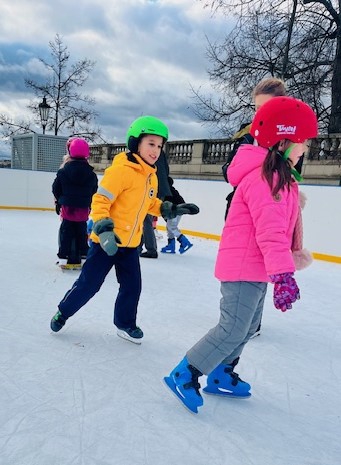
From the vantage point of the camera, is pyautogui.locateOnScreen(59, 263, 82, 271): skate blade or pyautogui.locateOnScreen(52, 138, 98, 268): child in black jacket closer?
pyautogui.locateOnScreen(52, 138, 98, 268): child in black jacket

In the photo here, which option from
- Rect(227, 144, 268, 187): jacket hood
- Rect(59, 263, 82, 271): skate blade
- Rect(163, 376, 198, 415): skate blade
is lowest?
Rect(59, 263, 82, 271): skate blade

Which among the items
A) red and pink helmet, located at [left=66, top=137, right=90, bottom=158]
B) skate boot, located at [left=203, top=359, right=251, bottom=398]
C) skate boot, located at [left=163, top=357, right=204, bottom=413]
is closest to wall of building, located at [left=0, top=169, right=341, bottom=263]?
red and pink helmet, located at [left=66, top=137, right=90, bottom=158]

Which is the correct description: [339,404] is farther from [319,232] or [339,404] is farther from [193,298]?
[319,232]

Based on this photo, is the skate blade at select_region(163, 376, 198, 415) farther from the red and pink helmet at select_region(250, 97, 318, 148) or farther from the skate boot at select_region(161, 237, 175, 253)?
the skate boot at select_region(161, 237, 175, 253)

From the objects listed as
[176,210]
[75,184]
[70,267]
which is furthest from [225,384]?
[75,184]

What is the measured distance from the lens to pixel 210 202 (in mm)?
7453

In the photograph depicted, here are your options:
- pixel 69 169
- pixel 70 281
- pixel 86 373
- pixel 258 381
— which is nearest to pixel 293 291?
pixel 258 381

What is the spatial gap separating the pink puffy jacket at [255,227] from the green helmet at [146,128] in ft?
1.81

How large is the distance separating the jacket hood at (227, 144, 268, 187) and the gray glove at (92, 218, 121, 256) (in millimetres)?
577

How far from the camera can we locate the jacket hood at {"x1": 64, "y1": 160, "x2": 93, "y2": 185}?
3.66 m

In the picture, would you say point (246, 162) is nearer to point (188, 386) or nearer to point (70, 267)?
point (188, 386)

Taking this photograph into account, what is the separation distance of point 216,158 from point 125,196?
9.83m

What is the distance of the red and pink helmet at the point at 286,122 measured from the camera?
1.40 m

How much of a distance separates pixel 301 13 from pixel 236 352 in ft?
38.9
